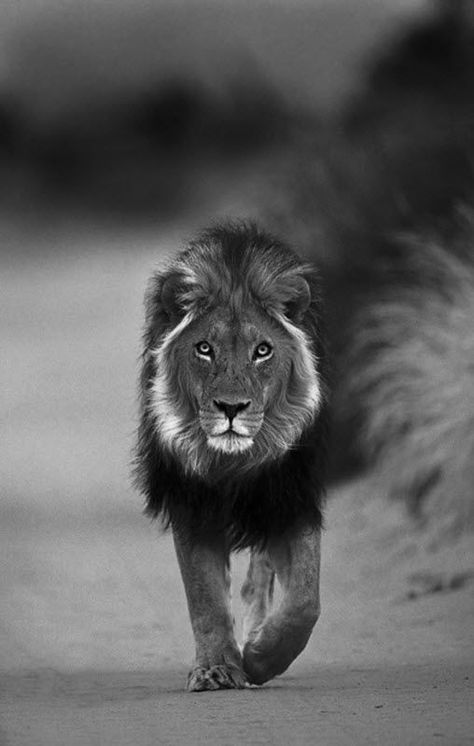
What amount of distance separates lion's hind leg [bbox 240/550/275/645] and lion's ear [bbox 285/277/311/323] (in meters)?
0.91

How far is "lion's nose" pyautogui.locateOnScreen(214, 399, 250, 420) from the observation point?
6.96 m

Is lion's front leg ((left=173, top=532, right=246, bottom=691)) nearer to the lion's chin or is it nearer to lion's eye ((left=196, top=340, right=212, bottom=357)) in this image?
the lion's chin

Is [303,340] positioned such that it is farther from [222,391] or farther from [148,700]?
[148,700]

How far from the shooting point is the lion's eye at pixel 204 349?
23.4 ft

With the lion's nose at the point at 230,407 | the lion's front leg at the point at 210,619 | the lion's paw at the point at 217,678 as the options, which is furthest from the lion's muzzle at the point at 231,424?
the lion's paw at the point at 217,678

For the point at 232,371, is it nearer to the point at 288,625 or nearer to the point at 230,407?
the point at 230,407

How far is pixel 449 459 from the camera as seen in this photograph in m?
10.9

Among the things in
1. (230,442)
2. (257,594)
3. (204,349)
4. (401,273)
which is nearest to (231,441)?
(230,442)

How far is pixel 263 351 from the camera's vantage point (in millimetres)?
7160

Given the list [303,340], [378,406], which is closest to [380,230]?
[378,406]

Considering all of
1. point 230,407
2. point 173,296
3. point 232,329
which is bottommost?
point 230,407

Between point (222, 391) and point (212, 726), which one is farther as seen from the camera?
point (222, 391)

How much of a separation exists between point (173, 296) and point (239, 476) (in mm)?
676

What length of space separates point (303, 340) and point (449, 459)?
3.72 metres
